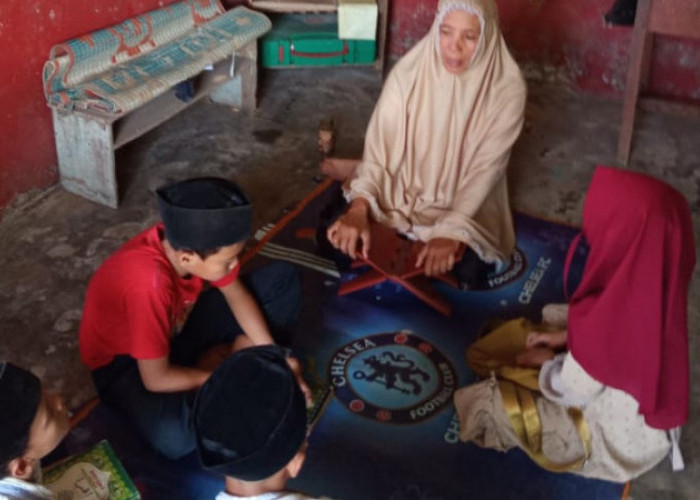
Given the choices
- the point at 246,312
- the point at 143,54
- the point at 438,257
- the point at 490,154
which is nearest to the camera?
the point at 246,312

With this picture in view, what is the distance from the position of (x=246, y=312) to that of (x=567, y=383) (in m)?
0.91

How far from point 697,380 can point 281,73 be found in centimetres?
289

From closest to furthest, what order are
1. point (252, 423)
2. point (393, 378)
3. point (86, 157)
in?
point (252, 423), point (393, 378), point (86, 157)

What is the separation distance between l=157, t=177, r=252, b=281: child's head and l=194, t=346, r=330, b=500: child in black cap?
→ 517 millimetres

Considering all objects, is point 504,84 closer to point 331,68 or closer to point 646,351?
point 646,351

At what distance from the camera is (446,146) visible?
3158mm

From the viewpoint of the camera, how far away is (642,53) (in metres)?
3.85

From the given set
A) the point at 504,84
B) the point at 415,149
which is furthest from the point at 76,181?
the point at 504,84

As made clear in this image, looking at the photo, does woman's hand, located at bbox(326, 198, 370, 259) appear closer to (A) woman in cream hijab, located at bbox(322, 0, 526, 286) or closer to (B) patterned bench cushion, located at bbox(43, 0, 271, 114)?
(A) woman in cream hijab, located at bbox(322, 0, 526, 286)

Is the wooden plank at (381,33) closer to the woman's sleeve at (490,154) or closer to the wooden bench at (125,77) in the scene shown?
the wooden bench at (125,77)

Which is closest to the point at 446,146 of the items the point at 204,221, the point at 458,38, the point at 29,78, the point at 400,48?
the point at 458,38

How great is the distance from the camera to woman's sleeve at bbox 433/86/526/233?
303 centimetres

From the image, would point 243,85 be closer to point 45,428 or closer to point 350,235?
point 350,235

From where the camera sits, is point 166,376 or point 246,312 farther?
point 246,312
